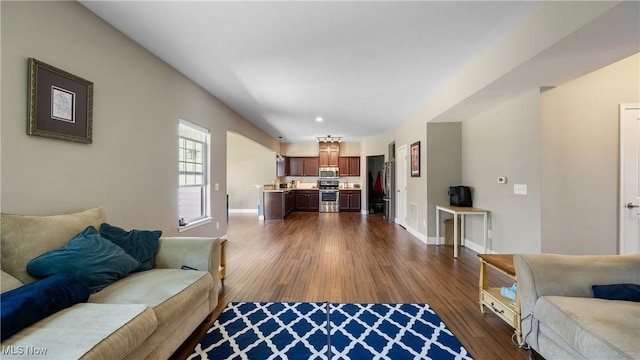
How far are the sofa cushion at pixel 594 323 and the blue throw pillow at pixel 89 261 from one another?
2722 mm

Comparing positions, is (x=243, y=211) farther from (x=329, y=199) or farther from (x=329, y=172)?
(x=329, y=172)

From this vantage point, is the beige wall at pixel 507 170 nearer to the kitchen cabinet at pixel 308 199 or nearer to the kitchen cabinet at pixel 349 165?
the kitchen cabinet at pixel 349 165

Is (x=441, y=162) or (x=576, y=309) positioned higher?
(x=441, y=162)

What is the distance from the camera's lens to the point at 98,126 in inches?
87.9

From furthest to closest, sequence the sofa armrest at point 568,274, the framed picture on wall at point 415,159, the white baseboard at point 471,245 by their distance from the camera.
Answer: the framed picture on wall at point 415,159, the white baseboard at point 471,245, the sofa armrest at point 568,274

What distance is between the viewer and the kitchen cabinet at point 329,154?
30.5ft

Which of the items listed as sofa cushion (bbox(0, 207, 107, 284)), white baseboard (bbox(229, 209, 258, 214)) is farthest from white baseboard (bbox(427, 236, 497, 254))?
white baseboard (bbox(229, 209, 258, 214))

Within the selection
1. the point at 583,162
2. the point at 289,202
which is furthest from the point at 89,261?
the point at 289,202

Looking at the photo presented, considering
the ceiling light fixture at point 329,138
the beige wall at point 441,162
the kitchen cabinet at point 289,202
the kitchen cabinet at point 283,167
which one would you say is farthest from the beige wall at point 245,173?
the beige wall at point 441,162

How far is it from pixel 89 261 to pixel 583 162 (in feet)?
15.2

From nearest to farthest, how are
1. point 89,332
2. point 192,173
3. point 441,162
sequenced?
point 89,332, point 192,173, point 441,162

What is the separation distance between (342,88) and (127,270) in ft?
11.4

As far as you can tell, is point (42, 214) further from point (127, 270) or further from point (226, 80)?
point (226, 80)

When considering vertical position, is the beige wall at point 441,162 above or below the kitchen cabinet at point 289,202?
above
